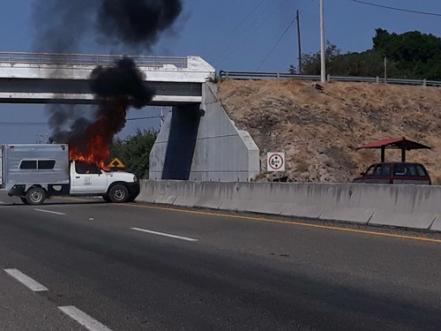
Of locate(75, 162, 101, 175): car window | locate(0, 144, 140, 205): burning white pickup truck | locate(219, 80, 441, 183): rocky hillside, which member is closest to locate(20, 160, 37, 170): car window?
locate(0, 144, 140, 205): burning white pickup truck

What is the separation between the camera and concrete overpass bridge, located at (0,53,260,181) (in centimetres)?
4134

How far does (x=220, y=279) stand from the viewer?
34.6ft

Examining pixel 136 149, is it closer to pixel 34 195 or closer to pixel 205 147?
pixel 205 147

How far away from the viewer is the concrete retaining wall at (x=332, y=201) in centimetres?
1636

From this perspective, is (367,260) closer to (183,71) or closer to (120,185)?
(120,185)

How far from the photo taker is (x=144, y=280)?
10.5 meters

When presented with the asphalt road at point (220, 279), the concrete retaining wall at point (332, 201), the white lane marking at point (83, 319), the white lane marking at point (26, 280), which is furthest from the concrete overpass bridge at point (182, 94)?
the white lane marking at point (83, 319)

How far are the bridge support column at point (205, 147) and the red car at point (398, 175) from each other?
37.4ft

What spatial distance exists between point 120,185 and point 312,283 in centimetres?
2273

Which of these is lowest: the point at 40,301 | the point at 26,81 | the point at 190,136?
the point at 40,301

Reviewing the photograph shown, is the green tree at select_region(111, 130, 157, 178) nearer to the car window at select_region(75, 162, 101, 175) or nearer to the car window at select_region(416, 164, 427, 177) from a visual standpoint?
the car window at select_region(75, 162, 101, 175)

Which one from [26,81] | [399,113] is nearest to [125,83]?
[26,81]

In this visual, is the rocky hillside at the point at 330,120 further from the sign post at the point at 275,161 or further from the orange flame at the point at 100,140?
the sign post at the point at 275,161

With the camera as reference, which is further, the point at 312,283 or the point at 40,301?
the point at 312,283
